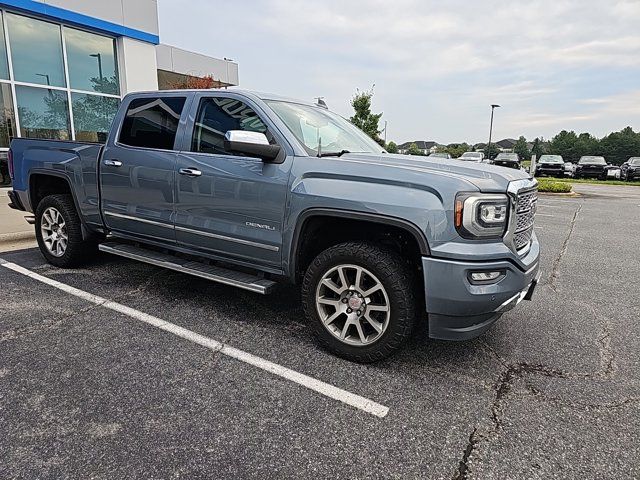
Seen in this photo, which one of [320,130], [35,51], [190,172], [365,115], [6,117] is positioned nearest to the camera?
[190,172]

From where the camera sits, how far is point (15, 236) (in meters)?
6.61

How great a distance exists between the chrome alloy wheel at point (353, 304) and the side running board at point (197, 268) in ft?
1.68

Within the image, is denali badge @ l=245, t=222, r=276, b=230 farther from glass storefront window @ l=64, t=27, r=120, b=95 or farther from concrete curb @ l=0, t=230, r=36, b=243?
glass storefront window @ l=64, t=27, r=120, b=95

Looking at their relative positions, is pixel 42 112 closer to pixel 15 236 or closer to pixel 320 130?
pixel 15 236

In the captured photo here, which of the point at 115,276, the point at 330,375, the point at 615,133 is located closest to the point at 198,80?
the point at 115,276

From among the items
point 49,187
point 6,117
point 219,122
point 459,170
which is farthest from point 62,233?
point 6,117

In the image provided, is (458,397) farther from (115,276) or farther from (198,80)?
(198,80)

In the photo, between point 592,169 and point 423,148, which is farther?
point 423,148

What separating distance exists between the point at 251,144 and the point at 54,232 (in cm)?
345

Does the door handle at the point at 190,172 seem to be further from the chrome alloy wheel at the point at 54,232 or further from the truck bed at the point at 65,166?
the chrome alloy wheel at the point at 54,232

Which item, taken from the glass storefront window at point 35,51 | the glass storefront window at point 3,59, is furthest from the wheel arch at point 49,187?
the glass storefront window at point 35,51

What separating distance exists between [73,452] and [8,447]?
13.3 inches

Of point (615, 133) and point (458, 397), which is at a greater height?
point (615, 133)

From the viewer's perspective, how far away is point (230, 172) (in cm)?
361
